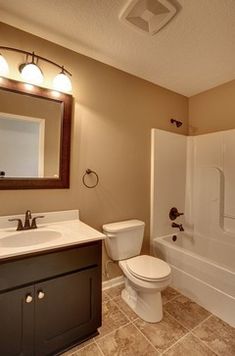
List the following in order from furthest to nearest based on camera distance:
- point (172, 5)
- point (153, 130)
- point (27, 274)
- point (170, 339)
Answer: point (153, 130), point (170, 339), point (172, 5), point (27, 274)

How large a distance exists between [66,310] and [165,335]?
817mm

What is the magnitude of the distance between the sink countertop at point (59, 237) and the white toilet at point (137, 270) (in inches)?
→ 15.5

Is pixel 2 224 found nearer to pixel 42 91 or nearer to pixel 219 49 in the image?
pixel 42 91

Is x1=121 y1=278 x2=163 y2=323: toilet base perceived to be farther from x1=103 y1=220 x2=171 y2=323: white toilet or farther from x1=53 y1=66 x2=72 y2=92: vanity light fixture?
x1=53 y1=66 x2=72 y2=92: vanity light fixture

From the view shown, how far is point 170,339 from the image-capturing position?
4.82 ft

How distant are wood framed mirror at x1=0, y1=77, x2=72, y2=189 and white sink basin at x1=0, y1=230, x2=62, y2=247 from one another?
37cm

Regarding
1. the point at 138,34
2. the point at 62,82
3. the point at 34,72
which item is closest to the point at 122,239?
the point at 62,82

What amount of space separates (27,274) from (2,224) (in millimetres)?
529

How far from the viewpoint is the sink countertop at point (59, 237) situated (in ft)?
3.61

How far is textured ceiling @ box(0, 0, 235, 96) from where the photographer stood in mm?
1361

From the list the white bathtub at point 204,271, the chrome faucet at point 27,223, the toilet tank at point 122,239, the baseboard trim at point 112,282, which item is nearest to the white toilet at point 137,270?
the toilet tank at point 122,239

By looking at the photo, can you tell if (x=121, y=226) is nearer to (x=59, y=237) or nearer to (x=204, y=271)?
(x=59, y=237)

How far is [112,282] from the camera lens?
211cm

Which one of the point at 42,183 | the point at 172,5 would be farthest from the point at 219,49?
the point at 42,183
